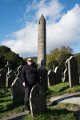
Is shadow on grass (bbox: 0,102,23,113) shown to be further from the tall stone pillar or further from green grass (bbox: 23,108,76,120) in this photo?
the tall stone pillar

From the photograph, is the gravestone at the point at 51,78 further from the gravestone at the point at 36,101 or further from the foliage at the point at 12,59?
the foliage at the point at 12,59

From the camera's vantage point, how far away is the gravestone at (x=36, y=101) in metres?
10.9

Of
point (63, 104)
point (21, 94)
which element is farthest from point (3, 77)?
point (63, 104)

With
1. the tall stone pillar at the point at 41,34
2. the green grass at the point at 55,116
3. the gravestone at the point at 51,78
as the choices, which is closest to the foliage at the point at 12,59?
the tall stone pillar at the point at 41,34

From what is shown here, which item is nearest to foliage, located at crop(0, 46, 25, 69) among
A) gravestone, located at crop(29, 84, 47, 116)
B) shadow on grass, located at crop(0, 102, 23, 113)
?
shadow on grass, located at crop(0, 102, 23, 113)

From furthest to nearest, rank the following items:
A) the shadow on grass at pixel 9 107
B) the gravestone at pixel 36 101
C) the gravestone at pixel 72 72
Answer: the gravestone at pixel 72 72 < the shadow on grass at pixel 9 107 < the gravestone at pixel 36 101

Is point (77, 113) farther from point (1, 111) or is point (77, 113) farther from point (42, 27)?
point (42, 27)

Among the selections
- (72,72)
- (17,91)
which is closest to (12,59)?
(72,72)

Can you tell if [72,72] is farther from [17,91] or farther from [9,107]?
[9,107]

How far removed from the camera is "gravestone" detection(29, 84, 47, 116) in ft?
35.8

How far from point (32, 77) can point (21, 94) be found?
14.5ft

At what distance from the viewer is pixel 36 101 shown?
11031 millimetres

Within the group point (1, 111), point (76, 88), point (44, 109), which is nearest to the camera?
point (44, 109)

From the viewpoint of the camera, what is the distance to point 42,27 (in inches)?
2299
